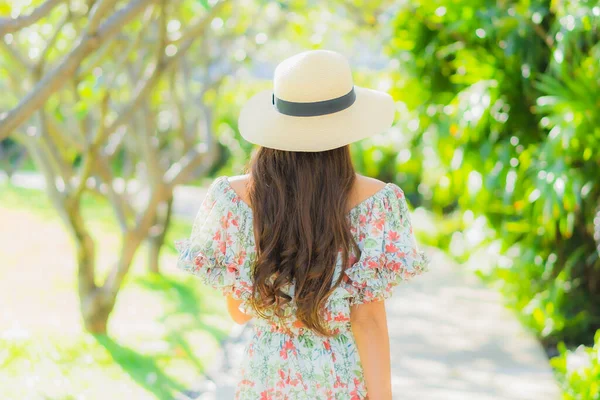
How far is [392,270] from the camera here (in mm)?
1994

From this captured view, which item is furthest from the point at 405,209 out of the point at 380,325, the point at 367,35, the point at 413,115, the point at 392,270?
the point at 367,35

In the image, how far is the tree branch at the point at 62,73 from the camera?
8.14 feet

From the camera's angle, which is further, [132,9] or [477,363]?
[477,363]

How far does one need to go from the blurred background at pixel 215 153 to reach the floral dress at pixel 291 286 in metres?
0.89

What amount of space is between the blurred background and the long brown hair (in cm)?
102

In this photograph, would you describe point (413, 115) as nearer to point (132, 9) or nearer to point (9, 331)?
point (9, 331)

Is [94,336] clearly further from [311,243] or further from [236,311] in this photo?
[311,243]

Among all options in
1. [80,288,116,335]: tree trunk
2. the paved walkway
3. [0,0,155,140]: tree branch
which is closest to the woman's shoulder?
[0,0,155,140]: tree branch

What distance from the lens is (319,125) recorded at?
2.02m

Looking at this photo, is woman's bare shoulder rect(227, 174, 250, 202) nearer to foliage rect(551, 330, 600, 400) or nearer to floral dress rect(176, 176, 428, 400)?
floral dress rect(176, 176, 428, 400)

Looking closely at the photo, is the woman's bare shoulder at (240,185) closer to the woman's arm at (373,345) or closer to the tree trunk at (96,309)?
the woman's arm at (373,345)

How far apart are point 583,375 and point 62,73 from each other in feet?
8.82

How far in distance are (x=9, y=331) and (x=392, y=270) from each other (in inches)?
144

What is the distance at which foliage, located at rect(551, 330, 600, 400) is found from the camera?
11.2 feet
